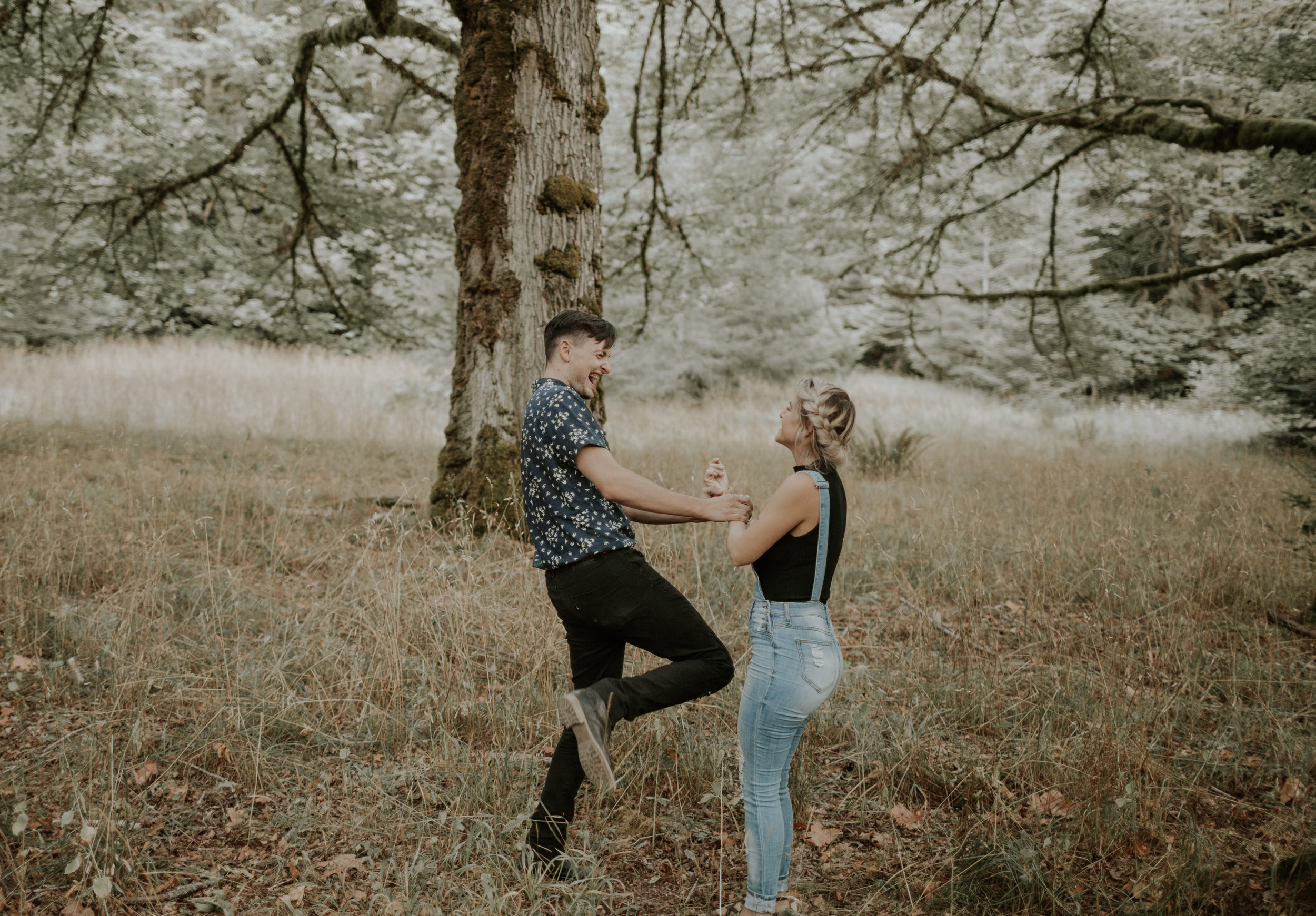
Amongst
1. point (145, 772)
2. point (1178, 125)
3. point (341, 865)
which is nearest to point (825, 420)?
point (341, 865)

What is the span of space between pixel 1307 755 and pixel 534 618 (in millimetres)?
3593

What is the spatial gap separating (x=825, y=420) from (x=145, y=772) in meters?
2.93

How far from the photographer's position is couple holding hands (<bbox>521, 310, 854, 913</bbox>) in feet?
7.84

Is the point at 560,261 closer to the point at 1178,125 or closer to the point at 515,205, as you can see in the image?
the point at 515,205

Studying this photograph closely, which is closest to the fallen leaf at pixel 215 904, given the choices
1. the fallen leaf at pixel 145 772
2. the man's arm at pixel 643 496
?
the fallen leaf at pixel 145 772

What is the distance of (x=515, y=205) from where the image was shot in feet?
17.9

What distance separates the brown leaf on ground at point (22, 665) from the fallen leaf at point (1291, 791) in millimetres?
5710

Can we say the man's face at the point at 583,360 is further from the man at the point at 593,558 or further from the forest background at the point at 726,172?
the forest background at the point at 726,172

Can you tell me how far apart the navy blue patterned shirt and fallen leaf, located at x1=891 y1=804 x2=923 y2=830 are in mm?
1599

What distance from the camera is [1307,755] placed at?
137 inches

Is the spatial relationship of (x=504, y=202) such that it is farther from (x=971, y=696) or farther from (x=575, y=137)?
(x=971, y=696)

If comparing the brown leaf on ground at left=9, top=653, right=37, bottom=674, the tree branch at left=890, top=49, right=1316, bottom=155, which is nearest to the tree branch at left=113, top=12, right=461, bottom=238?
the tree branch at left=890, top=49, right=1316, bottom=155

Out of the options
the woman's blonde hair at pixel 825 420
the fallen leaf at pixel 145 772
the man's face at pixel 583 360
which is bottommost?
the fallen leaf at pixel 145 772

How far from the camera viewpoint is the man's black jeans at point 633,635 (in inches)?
103
